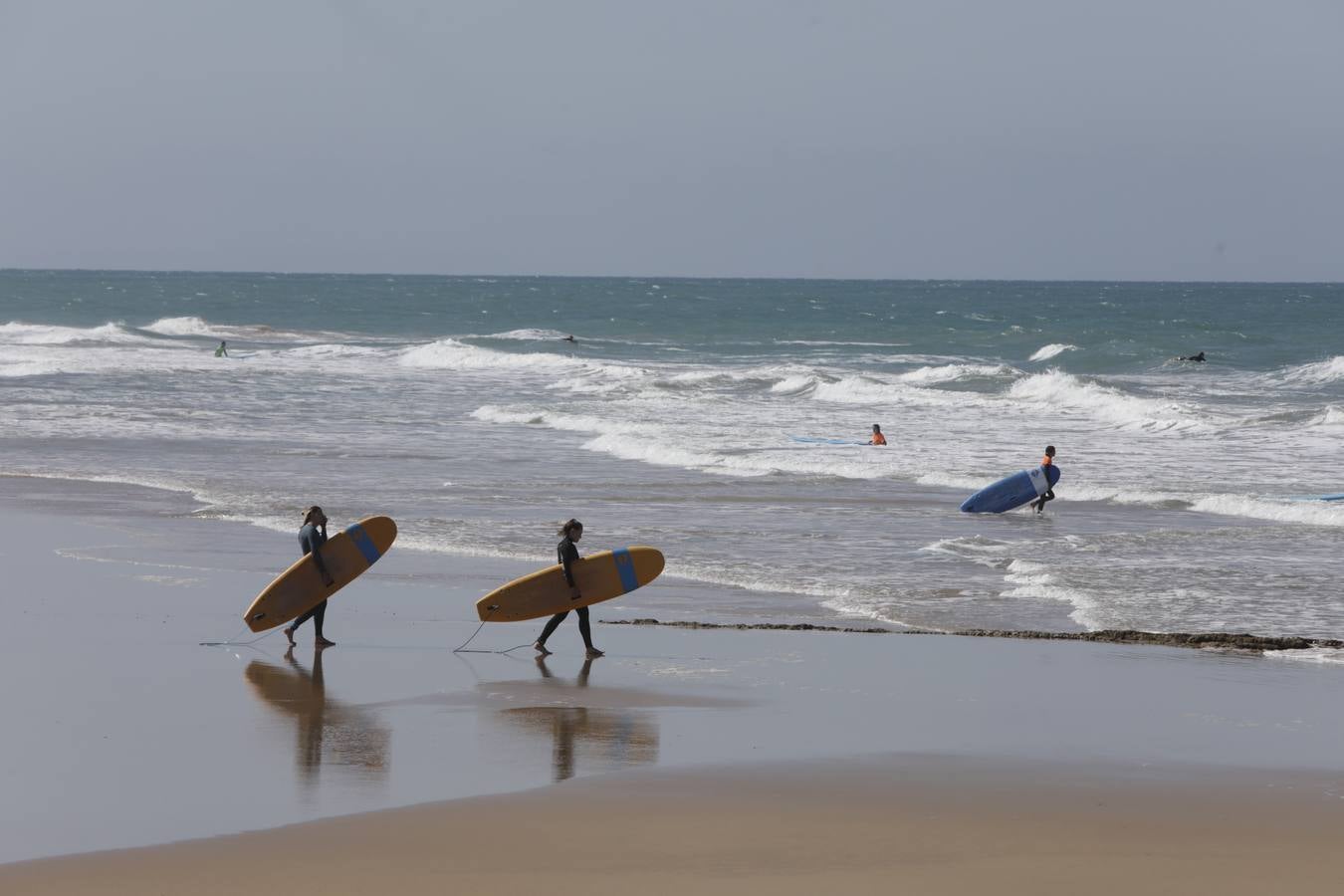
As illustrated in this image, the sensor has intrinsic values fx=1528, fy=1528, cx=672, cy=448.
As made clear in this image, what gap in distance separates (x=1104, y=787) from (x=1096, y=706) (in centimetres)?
196

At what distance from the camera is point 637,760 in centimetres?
867

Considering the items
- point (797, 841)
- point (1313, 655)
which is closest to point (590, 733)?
point (797, 841)

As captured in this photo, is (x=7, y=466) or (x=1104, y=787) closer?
(x=1104, y=787)

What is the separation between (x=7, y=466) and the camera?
948 inches

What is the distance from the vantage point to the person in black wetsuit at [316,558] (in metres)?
11.8

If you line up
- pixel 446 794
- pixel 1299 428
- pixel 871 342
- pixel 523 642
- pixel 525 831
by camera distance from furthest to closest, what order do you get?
1. pixel 871 342
2. pixel 1299 428
3. pixel 523 642
4. pixel 446 794
5. pixel 525 831

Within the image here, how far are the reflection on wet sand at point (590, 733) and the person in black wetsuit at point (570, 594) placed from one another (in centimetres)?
131

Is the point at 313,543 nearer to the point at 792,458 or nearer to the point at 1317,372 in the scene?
the point at 792,458

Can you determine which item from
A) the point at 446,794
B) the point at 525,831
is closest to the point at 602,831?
the point at 525,831

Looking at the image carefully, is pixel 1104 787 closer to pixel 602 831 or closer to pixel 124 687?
pixel 602 831

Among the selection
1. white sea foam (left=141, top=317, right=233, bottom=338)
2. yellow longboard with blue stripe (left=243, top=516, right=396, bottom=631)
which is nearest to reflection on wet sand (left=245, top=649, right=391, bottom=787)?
yellow longboard with blue stripe (left=243, top=516, right=396, bottom=631)

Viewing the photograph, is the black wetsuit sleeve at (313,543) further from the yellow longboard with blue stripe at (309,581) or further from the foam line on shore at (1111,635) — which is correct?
the foam line on shore at (1111,635)

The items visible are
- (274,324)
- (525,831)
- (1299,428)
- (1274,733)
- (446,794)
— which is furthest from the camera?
(274,324)

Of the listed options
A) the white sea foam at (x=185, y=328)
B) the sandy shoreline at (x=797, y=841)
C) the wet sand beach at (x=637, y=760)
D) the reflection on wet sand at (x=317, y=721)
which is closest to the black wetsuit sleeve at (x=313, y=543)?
the wet sand beach at (x=637, y=760)
